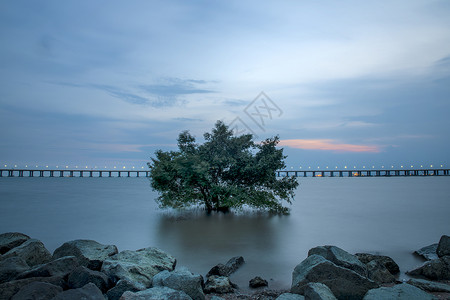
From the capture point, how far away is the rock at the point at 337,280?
20.5 feet

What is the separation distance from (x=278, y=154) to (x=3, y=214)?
21.4 m

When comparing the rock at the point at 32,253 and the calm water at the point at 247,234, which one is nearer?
the rock at the point at 32,253

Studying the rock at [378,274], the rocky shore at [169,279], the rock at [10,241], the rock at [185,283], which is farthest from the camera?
the rock at [10,241]

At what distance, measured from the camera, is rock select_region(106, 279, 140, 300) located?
6328mm

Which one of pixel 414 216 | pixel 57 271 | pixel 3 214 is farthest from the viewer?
pixel 3 214

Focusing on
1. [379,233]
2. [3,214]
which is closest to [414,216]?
[379,233]

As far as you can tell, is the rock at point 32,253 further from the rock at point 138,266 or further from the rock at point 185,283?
the rock at point 185,283

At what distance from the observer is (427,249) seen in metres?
11.2

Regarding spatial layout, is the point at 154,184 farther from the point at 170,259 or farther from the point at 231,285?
the point at 231,285

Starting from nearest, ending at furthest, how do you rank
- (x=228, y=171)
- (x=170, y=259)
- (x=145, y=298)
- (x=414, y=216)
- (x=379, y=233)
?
Result: 1. (x=145, y=298)
2. (x=170, y=259)
3. (x=379, y=233)
4. (x=228, y=171)
5. (x=414, y=216)

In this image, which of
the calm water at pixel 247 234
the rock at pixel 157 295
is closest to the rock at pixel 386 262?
the calm water at pixel 247 234

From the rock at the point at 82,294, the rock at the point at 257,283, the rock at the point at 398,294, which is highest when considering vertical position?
the rock at the point at 82,294

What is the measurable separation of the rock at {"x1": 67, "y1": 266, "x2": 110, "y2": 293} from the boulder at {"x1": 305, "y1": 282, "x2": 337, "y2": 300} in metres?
3.96

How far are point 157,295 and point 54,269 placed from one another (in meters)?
2.64
